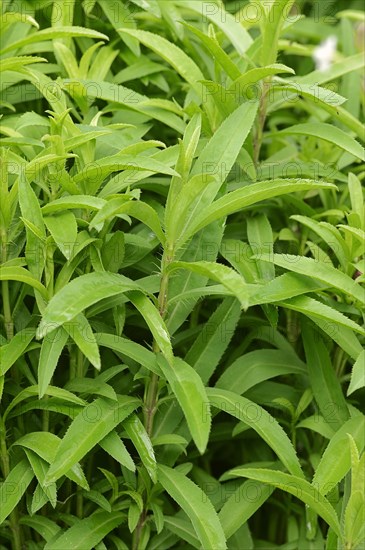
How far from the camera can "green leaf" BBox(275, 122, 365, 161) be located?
135cm

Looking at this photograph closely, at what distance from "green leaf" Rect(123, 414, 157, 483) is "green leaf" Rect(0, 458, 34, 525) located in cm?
17

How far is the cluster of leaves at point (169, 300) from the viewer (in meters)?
1.15

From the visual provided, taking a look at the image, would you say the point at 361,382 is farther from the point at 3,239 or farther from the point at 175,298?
the point at 3,239

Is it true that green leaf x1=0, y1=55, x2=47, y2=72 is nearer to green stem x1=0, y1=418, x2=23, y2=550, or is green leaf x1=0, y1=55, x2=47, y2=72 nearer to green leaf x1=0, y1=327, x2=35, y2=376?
green leaf x1=0, y1=327, x2=35, y2=376

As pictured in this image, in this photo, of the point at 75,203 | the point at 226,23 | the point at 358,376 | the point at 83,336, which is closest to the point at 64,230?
the point at 75,203

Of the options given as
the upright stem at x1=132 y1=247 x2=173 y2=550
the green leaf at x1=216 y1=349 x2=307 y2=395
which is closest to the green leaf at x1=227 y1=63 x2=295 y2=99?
the upright stem at x1=132 y1=247 x2=173 y2=550

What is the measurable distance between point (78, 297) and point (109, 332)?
25cm

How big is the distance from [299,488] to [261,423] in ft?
0.37

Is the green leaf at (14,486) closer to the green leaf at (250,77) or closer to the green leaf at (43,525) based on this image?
the green leaf at (43,525)

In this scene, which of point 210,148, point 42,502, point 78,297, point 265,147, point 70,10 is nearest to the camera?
point 78,297

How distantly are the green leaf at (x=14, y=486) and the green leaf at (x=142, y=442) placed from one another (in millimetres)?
169

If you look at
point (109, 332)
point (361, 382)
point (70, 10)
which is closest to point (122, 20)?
point (70, 10)

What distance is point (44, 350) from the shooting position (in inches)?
43.9

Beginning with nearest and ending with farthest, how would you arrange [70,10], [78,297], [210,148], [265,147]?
1. [78,297]
2. [210,148]
3. [70,10]
4. [265,147]
